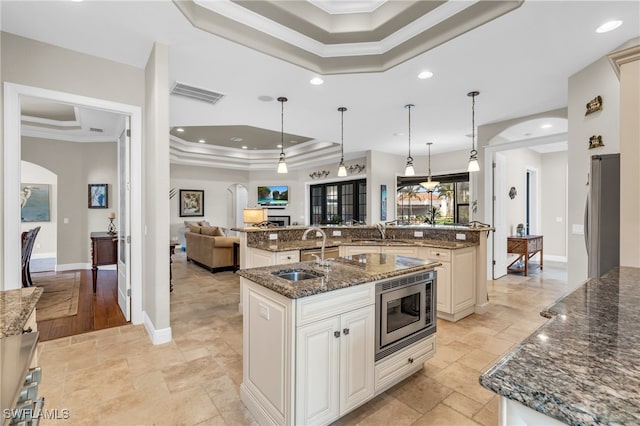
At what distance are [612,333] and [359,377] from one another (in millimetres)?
1331

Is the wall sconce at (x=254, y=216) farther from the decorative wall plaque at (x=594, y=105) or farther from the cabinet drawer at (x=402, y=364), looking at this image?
the decorative wall plaque at (x=594, y=105)

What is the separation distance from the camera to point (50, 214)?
7840 millimetres

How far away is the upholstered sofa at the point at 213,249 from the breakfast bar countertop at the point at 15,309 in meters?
4.75

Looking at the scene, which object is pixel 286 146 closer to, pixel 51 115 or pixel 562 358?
pixel 51 115

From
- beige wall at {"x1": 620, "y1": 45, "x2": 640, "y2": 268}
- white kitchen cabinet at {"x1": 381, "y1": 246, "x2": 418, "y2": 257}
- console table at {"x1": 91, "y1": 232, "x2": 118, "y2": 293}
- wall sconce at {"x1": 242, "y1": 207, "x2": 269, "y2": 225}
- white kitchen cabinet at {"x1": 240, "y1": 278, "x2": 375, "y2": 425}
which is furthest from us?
console table at {"x1": 91, "y1": 232, "x2": 118, "y2": 293}

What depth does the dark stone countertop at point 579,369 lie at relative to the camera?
23.2 inches

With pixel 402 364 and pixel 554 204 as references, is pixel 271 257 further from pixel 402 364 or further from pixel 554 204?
pixel 554 204

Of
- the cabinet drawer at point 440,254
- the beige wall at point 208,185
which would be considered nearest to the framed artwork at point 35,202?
the beige wall at point 208,185

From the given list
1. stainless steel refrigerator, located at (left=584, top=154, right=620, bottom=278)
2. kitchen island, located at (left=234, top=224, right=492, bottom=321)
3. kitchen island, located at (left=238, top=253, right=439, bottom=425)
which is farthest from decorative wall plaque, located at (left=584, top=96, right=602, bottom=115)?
kitchen island, located at (left=238, top=253, right=439, bottom=425)

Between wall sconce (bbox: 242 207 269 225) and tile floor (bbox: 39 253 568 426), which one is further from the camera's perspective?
wall sconce (bbox: 242 207 269 225)

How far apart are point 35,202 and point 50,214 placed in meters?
0.42

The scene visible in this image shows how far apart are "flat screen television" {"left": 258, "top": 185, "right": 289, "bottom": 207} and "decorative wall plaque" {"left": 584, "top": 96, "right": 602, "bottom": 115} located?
8358 mm

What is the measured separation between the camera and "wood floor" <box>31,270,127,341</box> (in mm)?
3207

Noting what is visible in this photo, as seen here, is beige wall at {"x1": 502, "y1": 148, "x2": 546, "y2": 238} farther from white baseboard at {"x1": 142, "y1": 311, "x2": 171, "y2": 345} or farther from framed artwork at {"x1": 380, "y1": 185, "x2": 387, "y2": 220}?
white baseboard at {"x1": 142, "y1": 311, "x2": 171, "y2": 345}
